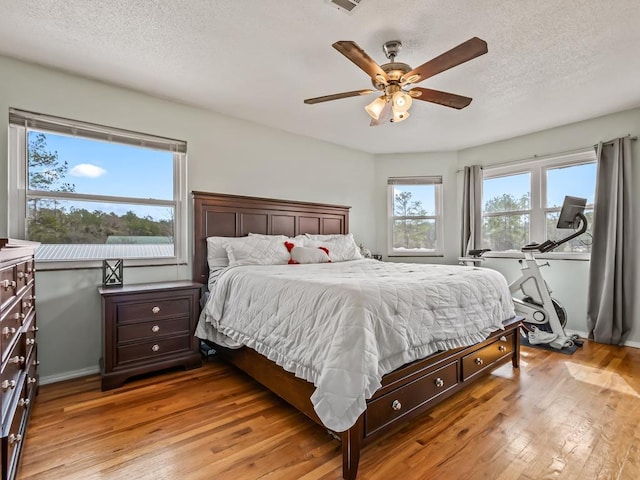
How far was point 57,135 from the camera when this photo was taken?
2.71 meters

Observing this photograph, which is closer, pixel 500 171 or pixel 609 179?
pixel 609 179

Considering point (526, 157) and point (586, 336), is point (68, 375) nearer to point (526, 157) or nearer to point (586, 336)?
point (586, 336)

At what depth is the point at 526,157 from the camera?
4266 mm

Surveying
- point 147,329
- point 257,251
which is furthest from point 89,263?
point 257,251

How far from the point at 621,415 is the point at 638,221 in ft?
7.92

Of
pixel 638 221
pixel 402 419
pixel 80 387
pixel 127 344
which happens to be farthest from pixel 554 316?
pixel 80 387

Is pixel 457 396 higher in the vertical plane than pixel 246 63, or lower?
lower

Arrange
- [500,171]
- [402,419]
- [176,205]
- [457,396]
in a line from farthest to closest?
[500,171], [176,205], [457,396], [402,419]

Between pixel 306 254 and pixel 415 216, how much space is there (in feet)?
8.06

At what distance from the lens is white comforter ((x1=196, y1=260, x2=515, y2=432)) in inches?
59.8

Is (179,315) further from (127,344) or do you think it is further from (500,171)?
(500,171)

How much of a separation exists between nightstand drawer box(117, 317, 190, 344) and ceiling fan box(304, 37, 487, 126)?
6.98 feet

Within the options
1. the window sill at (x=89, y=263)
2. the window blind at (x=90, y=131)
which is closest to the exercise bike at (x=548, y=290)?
the window sill at (x=89, y=263)

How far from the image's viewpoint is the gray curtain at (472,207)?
15.3ft
